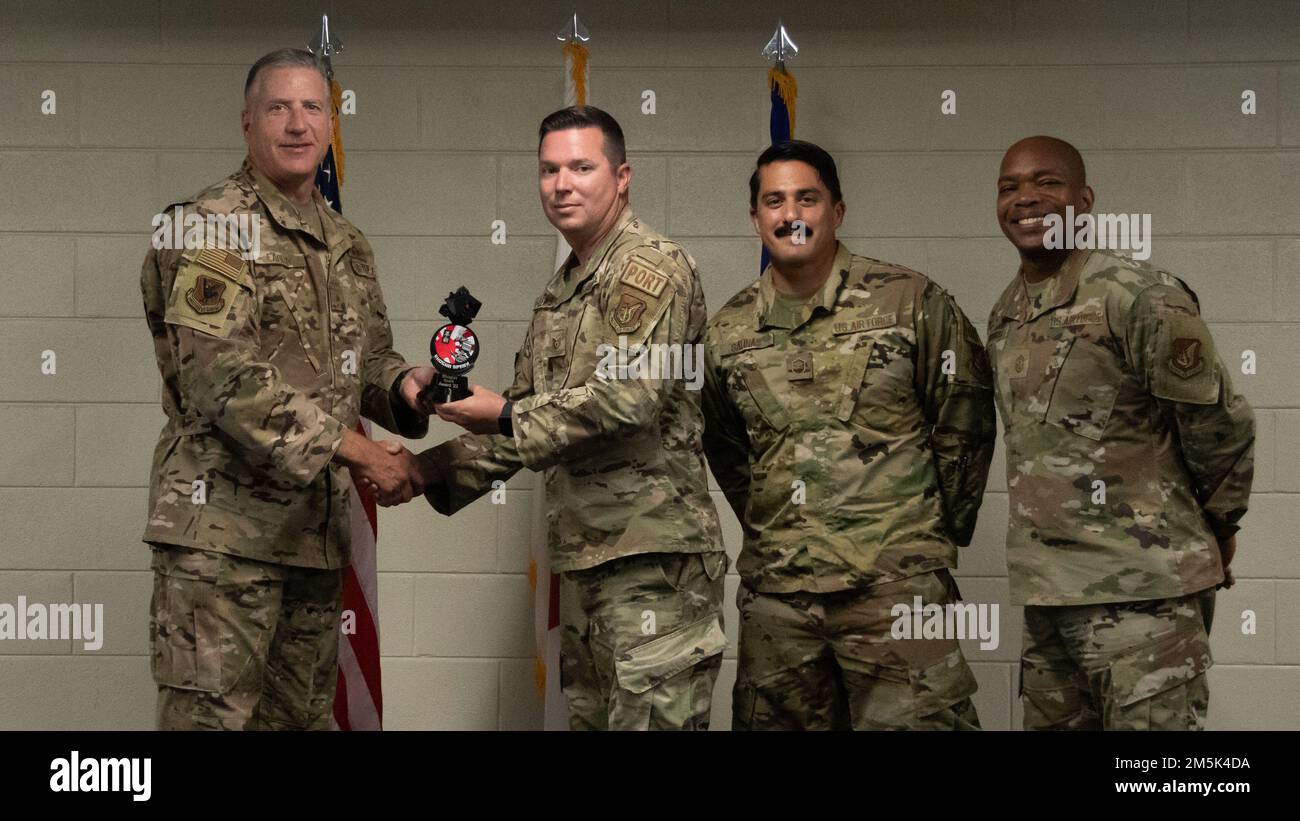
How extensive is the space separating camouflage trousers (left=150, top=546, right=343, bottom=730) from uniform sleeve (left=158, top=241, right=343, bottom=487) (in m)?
0.23

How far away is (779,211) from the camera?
283 cm

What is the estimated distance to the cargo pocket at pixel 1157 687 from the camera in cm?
247

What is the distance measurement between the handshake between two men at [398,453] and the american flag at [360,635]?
0.53 meters

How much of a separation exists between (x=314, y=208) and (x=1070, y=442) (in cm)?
167

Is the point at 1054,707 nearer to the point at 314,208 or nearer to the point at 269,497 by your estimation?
the point at 269,497

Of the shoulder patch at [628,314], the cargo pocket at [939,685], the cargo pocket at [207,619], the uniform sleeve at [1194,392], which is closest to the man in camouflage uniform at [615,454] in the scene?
the shoulder patch at [628,314]

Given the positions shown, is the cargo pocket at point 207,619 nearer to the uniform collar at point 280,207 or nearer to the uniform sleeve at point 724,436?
the uniform collar at point 280,207

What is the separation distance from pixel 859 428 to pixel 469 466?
34.0 inches

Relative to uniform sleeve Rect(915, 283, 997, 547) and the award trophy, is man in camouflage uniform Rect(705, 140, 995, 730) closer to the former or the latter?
uniform sleeve Rect(915, 283, 997, 547)

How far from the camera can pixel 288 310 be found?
2566mm

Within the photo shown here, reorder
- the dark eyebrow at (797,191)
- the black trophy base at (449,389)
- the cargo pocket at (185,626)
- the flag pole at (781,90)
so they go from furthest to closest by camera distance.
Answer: the flag pole at (781,90) < the dark eyebrow at (797,191) < the black trophy base at (449,389) < the cargo pocket at (185,626)

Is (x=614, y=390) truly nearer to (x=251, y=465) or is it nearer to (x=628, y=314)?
(x=628, y=314)

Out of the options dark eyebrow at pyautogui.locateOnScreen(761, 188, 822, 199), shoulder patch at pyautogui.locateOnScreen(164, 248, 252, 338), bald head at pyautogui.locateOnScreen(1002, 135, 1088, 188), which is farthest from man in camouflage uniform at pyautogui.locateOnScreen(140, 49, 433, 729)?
bald head at pyautogui.locateOnScreen(1002, 135, 1088, 188)

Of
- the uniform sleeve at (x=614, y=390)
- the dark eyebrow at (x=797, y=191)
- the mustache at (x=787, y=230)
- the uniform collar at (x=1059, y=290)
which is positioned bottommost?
the uniform sleeve at (x=614, y=390)
